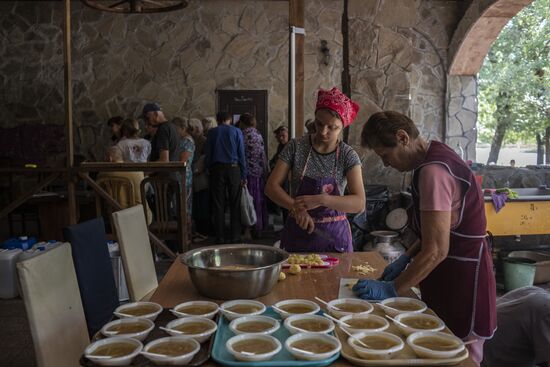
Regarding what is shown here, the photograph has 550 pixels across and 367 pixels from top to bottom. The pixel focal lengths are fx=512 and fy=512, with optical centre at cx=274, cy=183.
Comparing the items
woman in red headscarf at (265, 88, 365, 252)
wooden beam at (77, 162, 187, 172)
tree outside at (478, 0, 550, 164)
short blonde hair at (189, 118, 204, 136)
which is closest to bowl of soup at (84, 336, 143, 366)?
woman in red headscarf at (265, 88, 365, 252)

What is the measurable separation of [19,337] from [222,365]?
9.74 feet

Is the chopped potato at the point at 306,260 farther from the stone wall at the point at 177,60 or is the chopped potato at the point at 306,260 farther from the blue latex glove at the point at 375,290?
the stone wall at the point at 177,60

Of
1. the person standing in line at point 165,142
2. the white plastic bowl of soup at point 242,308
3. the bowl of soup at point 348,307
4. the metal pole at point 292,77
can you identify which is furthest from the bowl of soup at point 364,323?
the person standing in line at point 165,142

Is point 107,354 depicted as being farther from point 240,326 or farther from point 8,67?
point 8,67

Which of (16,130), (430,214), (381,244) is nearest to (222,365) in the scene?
(430,214)

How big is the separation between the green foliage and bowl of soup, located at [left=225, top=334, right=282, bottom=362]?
6973 mm

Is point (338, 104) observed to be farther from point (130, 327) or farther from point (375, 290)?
point (130, 327)

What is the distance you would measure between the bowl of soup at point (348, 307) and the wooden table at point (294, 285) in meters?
0.18

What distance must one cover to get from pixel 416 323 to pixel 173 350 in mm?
768

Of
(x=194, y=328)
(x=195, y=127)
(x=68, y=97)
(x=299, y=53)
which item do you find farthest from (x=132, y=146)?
(x=194, y=328)

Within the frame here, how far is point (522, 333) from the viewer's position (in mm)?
2195

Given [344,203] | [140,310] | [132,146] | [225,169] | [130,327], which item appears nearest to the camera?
[130,327]

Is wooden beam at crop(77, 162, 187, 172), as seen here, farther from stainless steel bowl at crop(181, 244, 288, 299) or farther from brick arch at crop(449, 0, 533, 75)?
brick arch at crop(449, 0, 533, 75)

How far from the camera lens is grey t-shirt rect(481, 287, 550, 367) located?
2074 millimetres
